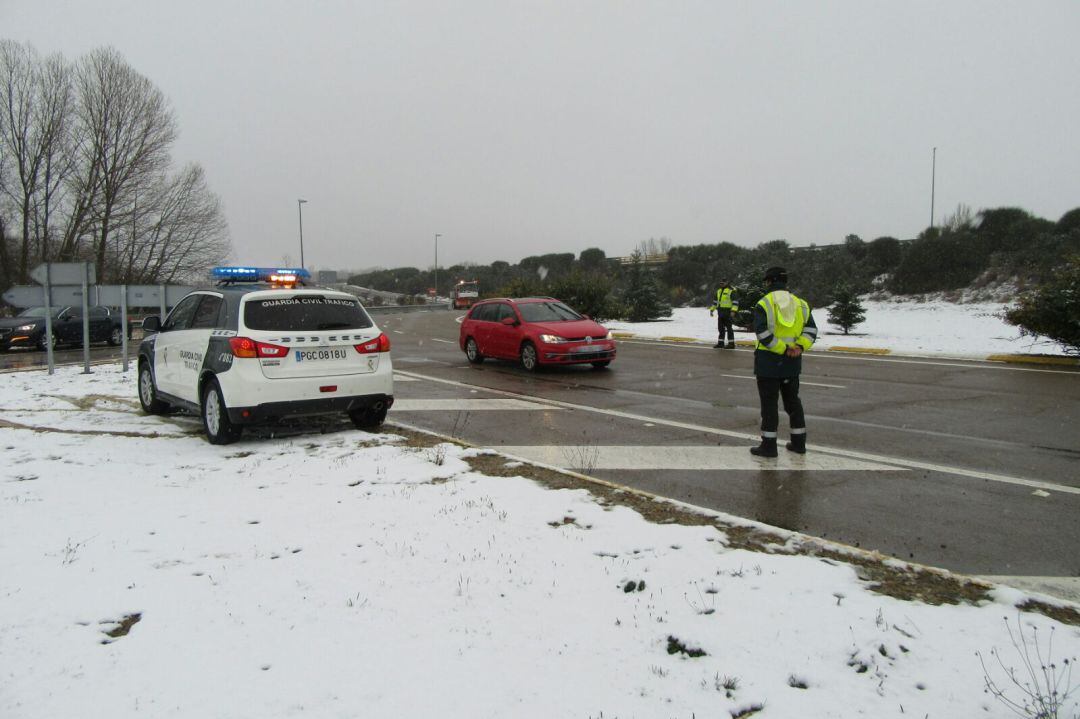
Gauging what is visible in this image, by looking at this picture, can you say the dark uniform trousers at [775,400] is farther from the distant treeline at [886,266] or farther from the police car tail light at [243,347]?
the distant treeline at [886,266]

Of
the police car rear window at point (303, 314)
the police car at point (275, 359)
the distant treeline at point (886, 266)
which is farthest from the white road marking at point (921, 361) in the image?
the police car rear window at point (303, 314)

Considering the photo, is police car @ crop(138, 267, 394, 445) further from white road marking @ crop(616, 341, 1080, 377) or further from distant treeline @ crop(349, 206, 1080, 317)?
distant treeline @ crop(349, 206, 1080, 317)

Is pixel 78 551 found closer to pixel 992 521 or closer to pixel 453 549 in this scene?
pixel 453 549

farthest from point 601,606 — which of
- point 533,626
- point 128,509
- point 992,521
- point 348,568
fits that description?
point 128,509

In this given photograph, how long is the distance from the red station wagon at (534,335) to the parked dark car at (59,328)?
1354 cm

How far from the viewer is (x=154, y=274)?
38344 millimetres

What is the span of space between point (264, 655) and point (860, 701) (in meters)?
2.47

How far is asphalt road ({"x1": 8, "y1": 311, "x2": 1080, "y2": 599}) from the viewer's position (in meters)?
4.64

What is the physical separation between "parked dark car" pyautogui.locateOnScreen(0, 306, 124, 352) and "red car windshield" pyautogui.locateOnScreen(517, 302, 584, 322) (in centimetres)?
1489

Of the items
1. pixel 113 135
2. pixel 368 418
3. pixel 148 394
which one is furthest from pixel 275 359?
pixel 113 135

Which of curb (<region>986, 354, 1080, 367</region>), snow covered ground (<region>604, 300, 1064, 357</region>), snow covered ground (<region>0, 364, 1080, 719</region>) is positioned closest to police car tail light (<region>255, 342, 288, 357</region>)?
snow covered ground (<region>0, 364, 1080, 719</region>)

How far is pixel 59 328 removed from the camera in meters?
22.2

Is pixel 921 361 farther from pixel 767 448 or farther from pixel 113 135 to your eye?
pixel 113 135

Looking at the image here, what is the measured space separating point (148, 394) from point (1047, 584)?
9.93 m
